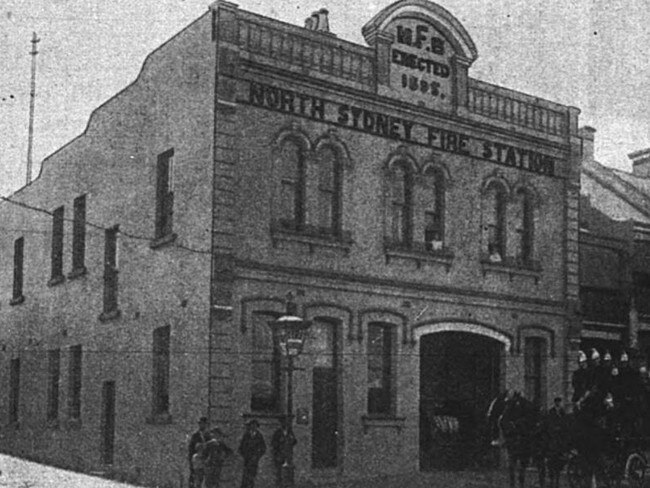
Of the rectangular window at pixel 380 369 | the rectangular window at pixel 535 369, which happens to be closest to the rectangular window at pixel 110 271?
the rectangular window at pixel 380 369

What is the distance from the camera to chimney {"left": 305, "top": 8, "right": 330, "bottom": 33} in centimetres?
2528

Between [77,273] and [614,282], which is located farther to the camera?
[614,282]

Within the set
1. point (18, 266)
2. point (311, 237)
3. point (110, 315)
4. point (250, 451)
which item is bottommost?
point (250, 451)

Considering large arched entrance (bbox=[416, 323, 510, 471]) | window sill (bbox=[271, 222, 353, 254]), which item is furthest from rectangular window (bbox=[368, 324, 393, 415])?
window sill (bbox=[271, 222, 353, 254])

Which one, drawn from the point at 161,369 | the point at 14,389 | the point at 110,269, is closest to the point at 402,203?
the point at 161,369

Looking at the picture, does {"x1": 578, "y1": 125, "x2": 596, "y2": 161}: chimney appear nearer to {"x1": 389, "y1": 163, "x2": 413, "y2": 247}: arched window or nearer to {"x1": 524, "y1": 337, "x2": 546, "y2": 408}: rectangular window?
{"x1": 524, "y1": 337, "x2": 546, "y2": 408}: rectangular window

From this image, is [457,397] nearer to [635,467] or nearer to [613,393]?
[635,467]

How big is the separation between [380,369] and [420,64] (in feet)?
23.4

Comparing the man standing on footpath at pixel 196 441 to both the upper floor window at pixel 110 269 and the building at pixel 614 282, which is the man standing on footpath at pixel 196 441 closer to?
the upper floor window at pixel 110 269

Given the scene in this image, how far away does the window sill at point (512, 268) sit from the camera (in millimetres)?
26016

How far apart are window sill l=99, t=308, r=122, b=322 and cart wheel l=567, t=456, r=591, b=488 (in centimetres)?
1093

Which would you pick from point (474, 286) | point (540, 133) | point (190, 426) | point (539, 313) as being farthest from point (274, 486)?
point (540, 133)

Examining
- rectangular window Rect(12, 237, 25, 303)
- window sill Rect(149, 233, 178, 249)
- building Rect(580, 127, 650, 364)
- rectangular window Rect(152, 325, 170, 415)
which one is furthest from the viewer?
rectangular window Rect(12, 237, 25, 303)

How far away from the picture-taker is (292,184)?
2270cm
